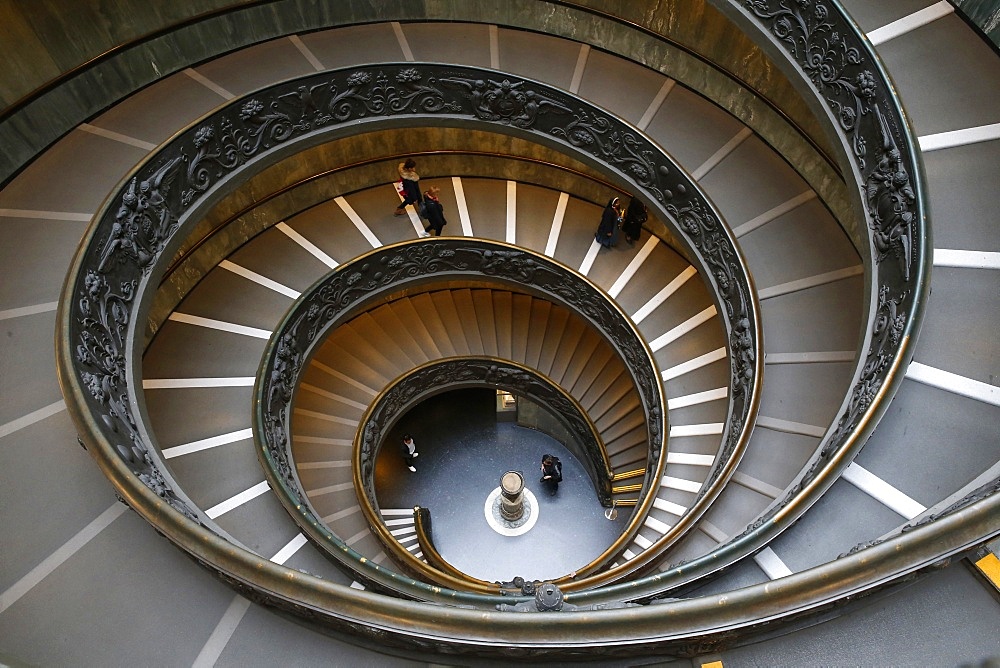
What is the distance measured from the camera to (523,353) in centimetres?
1284

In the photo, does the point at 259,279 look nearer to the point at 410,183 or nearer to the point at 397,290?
the point at 397,290

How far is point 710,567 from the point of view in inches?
185

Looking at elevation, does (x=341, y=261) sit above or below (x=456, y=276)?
below

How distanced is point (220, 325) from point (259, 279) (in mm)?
1083

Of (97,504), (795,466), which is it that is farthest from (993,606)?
(97,504)

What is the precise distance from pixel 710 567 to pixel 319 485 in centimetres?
738

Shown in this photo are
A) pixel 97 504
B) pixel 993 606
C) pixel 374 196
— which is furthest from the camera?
pixel 374 196

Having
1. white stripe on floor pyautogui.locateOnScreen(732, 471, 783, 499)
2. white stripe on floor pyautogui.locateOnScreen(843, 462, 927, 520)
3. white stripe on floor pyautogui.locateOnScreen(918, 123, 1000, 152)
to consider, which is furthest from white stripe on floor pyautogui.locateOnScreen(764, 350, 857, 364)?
white stripe on floor pyautogui.locateOnScreen(843, 462, 927, 520)

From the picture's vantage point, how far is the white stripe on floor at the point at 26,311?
18.7 ft

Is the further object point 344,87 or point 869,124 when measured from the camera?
point 344,87

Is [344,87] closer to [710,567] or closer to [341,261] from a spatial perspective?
[341,261]

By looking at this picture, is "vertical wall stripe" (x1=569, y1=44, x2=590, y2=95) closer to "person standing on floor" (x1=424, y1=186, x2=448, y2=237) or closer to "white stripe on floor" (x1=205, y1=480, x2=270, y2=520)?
"person standing on floor" (x1=424, y1=186, x2=448, y2=237)

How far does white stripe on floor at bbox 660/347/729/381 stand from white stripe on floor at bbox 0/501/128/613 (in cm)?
767

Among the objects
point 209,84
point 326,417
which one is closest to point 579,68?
point 209,84
